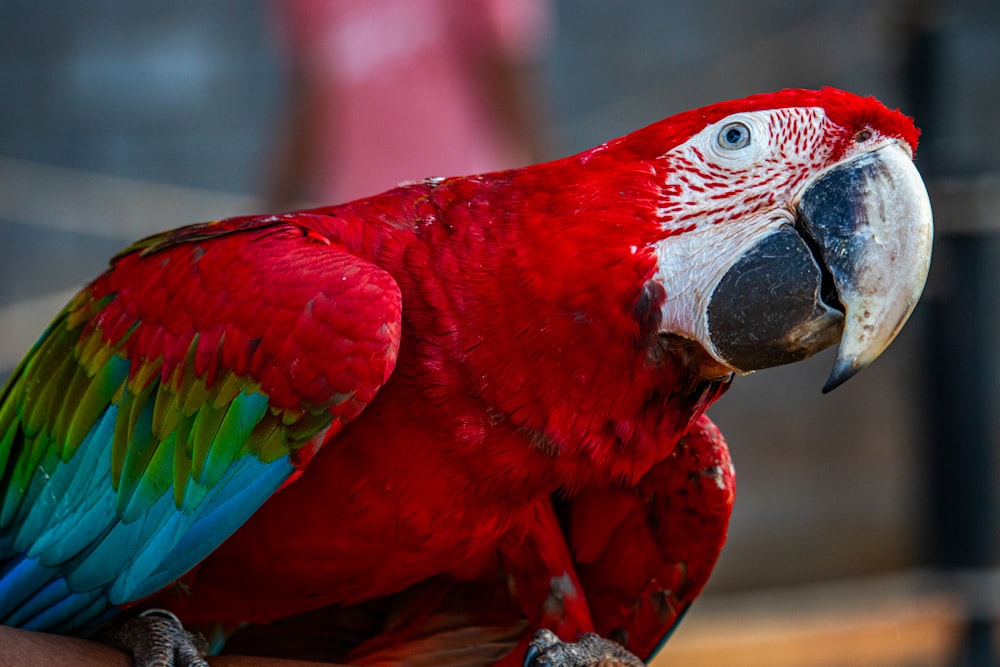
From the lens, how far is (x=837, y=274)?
1.03 m

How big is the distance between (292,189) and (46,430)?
1.29 m

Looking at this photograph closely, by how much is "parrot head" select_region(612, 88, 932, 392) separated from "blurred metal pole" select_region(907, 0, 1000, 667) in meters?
1.58

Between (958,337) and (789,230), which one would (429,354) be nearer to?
(789,230)

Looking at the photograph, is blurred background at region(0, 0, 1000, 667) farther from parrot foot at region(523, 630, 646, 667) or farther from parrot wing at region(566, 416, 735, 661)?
parrot foot at region(523, 630, 646, 667)

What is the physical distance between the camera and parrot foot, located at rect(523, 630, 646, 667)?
4.28ft

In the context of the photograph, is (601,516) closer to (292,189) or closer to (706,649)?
(292,189)

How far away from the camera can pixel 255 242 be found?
3.99 ft

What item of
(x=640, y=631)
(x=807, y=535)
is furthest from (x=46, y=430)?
(x=807, y=535)

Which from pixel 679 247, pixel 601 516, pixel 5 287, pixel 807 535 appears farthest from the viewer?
pixel 5 287

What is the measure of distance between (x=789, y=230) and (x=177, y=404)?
66cm

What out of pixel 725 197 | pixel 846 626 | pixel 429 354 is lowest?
pixel 846 626

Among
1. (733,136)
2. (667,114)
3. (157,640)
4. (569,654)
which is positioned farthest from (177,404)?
(667,114)

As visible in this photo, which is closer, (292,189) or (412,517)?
(412,517)

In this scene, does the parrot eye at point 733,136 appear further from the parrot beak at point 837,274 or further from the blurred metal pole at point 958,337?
the blurred metal pole at point 958,337
